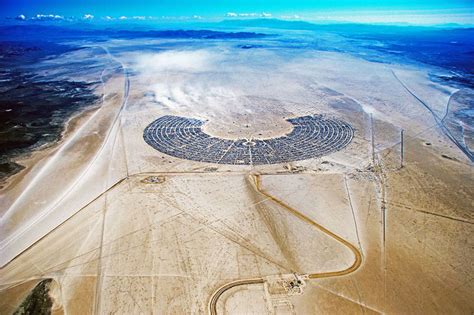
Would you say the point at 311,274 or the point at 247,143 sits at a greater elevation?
the point at 247,143

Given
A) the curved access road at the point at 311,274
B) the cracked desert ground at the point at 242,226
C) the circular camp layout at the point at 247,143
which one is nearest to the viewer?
the curved access road at the point at 311,274

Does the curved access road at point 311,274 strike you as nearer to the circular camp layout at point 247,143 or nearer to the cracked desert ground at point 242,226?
the cracked desert ground at point 242,226

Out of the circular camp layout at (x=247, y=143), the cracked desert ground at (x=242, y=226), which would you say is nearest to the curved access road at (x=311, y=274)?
the cracked desert ground at (x=242, y=226)

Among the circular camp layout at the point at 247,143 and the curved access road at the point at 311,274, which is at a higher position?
the circular camp layout at the point at 247,143

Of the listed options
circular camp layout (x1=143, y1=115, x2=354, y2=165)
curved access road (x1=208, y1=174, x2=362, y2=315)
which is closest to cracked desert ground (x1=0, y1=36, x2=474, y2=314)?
curved access road (x1=208, y1=174, x2=362, y2=315)

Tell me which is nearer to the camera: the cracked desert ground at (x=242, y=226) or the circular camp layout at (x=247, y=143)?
the cracked desert ground at (x=242, y=226)

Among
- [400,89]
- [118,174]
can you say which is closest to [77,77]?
[118,174]

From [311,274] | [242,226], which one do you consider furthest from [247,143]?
[311,274]

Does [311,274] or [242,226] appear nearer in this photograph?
[311,274]

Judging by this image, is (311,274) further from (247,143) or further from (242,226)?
(247,143)
